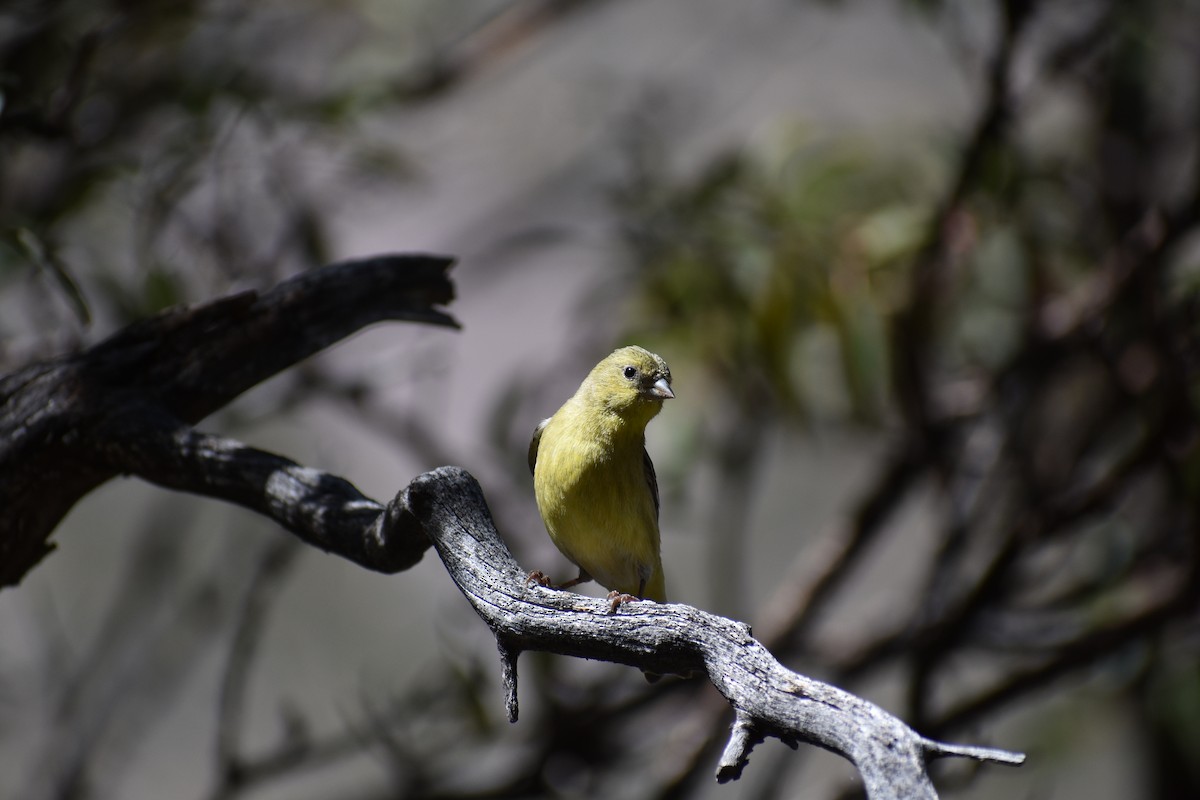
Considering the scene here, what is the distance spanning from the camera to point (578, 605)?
182 cm

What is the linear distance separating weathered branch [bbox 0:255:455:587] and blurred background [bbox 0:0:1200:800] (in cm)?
18

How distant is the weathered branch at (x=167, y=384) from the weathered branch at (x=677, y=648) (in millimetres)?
575

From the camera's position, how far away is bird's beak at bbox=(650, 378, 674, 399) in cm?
251

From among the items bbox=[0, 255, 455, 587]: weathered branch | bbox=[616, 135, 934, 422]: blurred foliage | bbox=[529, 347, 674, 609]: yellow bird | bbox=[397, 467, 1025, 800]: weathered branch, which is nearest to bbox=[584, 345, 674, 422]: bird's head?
bbox=[529, 347, 674, 609]: yellow bird

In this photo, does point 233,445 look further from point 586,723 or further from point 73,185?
point 586,723

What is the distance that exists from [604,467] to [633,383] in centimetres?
21

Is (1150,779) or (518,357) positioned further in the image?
(518,357)

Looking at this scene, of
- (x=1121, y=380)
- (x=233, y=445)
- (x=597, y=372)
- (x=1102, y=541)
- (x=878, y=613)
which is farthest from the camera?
(x=878, y=613)

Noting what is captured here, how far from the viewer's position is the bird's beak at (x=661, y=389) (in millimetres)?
2506

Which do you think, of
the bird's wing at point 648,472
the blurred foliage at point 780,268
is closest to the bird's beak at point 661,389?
the bird's wing at point 648,472

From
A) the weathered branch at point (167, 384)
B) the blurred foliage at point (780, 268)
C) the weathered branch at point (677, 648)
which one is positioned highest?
the blurred foliage at point (780, 268)

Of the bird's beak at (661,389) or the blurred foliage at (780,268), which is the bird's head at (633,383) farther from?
the blurred foliage at (780,268)

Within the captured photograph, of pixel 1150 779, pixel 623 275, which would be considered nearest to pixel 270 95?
pixel 623 275

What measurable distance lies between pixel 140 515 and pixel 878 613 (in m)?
4.63
